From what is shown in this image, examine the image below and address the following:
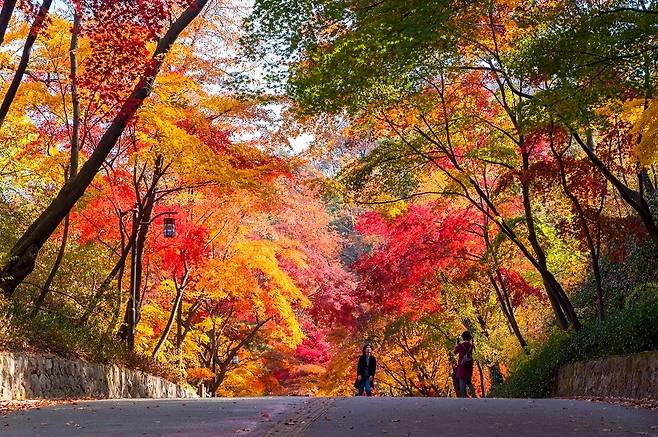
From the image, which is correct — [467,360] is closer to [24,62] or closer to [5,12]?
[24,62]

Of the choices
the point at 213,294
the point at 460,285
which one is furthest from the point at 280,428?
the point at 213,294

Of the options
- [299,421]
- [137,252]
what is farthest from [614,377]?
[137,252]

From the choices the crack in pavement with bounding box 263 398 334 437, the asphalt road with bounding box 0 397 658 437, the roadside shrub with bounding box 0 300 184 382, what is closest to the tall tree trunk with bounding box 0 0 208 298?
the roadside shrub with bounding box 0 300 184 382

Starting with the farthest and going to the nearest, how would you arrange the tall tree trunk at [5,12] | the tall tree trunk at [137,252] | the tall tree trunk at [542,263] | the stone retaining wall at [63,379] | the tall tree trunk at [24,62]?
the tall tree trunk at [137,252], the tall tree trunk at [542,263], the tall tree trunk at [24,62], the stone retaining wall at [63,379], the tall tree trunk at [5,12]

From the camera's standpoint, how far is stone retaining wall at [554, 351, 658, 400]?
1022 centimetres

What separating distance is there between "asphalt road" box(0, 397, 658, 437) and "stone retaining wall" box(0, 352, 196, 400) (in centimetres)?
232

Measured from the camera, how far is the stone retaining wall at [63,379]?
11133 millimetres

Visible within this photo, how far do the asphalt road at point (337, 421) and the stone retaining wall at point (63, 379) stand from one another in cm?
232

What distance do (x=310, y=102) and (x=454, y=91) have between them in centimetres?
643

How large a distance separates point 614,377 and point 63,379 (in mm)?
9034

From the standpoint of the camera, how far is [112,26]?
1230 centimetres

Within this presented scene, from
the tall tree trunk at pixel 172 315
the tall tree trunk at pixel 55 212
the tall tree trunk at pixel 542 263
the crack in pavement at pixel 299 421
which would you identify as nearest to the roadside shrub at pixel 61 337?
the tall tree trunk at pixel 55 212

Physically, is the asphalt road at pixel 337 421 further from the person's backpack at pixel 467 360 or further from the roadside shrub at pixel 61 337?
the person's backpack at pixel 467 360

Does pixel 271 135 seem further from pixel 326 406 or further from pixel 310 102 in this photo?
pixel 326 406
